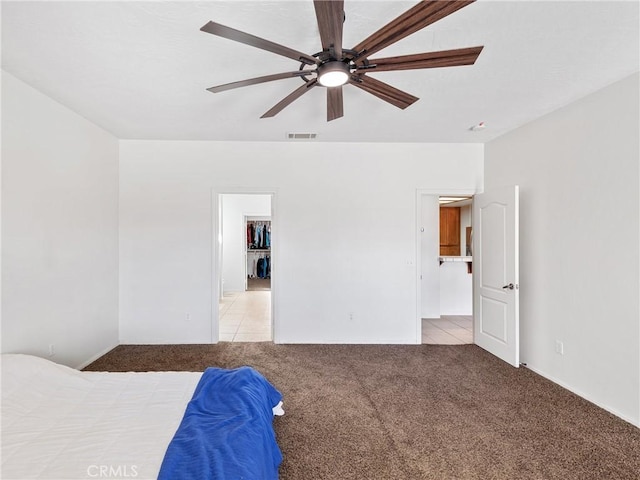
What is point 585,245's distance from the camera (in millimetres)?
2701

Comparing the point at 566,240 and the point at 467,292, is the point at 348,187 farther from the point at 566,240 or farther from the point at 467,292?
the point at 467,292

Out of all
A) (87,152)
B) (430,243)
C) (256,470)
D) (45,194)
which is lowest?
(256,470)

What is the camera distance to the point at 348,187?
406 centimetres

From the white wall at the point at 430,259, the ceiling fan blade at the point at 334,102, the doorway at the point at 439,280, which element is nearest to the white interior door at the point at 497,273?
the doorway at the point at 439,280

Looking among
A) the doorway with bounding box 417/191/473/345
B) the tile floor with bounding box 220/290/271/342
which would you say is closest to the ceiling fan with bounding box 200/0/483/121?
the tile floor with bounding box 220/290/271/342

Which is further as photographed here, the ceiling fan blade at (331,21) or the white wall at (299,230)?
the white wall at (299,230)

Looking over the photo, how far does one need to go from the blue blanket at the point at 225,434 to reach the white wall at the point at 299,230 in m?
2.11

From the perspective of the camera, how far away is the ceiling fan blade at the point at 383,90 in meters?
1.78

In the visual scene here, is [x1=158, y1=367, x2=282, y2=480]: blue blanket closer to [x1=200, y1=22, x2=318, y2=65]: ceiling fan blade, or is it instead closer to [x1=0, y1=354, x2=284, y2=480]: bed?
[x1=0, y1=354, x2=284, y2=480]: bed

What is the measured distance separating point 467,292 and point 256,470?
5369mm

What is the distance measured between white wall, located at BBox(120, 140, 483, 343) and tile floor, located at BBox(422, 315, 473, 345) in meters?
0.52

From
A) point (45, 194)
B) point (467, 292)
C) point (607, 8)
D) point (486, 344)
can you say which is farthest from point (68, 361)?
point (467, 292)

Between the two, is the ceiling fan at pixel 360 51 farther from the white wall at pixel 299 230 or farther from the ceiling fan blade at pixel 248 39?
the white wall at pixel 299 230

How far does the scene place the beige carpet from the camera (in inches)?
73.5
